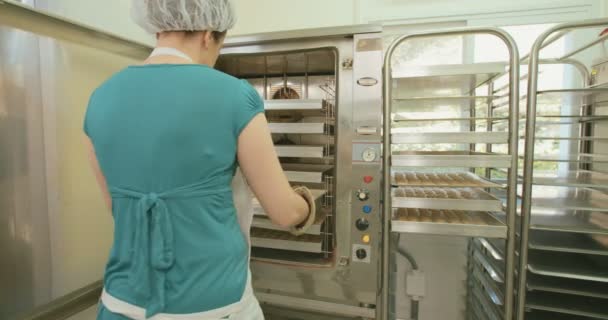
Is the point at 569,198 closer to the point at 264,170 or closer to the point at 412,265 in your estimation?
the point at 412,265

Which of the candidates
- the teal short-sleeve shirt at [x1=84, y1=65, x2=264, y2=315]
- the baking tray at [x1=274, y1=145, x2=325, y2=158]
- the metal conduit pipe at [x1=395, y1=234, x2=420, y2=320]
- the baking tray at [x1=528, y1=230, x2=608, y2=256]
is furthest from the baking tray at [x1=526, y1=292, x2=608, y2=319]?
the teal short-sleeve shirt at [x1=84, y1=65, x2=264, y2=315]

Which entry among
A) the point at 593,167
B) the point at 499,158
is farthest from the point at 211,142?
the point at 593,167

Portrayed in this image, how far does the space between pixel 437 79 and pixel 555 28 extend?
407 mm

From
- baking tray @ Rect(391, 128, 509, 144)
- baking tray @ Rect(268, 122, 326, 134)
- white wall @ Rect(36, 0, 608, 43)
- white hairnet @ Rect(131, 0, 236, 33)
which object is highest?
white wall @ Rect(36, 0, 608, 43)

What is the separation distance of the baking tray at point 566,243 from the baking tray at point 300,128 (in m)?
0.91

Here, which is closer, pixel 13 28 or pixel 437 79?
pixel 13 28

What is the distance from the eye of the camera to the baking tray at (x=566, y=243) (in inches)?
44.2

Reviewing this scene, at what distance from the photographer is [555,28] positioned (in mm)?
1077

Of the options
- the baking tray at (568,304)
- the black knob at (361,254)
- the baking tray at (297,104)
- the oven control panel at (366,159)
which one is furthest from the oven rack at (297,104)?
the baking tray at (568,304)

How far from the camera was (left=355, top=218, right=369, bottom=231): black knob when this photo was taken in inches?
45.1

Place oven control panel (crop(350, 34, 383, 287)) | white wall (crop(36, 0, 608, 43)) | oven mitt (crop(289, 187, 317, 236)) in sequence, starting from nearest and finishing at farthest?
oven mitt (crop(289, 187, 317, 236))
oven control panel (crop(350, 34, 383, 287))
white wall (crop(36, 0, 608, 43))

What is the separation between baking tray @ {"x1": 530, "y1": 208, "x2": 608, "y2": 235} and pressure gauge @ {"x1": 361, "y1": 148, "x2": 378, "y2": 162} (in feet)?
2.16

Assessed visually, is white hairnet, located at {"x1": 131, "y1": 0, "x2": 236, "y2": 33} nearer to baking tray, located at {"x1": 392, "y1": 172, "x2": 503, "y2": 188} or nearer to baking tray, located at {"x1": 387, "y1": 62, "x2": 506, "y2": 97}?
baking tray, located at {"x1": 387, "y1": 62, "x2": 506, "y2": 97}

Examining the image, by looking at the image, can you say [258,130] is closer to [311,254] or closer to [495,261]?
[311,254]
